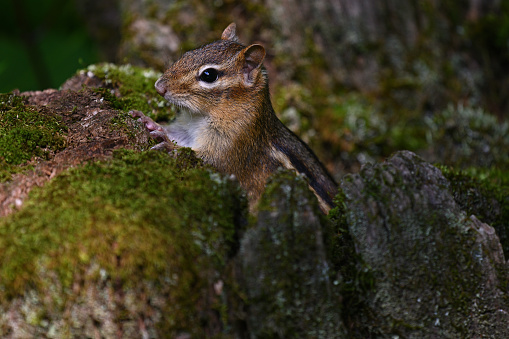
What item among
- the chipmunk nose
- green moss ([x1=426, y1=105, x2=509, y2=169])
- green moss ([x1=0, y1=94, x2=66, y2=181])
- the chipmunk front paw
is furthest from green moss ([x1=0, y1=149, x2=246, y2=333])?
green moss ([x1=426, y1=105, x2=509, y2=169])

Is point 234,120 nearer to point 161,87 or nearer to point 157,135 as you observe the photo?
point 161,87

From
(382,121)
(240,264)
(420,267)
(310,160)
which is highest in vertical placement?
(382,121)

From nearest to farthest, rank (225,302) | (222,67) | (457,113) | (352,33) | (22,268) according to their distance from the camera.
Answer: (22,268) < (225,302) < (222,67) < (457,113) < (352,33)

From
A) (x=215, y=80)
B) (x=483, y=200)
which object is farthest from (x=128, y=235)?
(x=483, y=200)

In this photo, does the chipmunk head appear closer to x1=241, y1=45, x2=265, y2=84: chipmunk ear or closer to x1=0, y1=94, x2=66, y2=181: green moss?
x1=241, y1=45, x2=265, y2=84: chipmunk ear

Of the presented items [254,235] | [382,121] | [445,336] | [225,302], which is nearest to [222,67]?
[254,235]

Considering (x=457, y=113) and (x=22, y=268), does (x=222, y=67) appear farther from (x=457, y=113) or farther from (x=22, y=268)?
(x=457, y=113)
